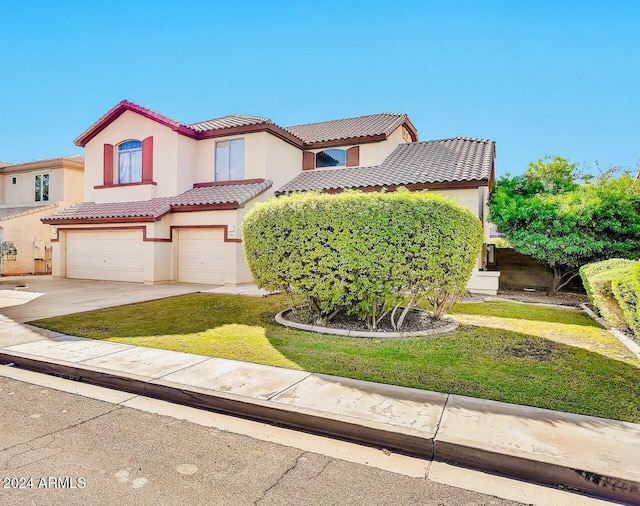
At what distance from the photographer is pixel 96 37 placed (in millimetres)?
15078

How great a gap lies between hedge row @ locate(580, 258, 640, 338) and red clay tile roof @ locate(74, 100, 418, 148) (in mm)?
11766

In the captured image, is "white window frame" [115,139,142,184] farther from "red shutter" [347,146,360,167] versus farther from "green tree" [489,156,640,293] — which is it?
"green tree" [489,156,640,293]

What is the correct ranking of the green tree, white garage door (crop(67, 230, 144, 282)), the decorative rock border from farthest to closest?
white garage door (crop(67, 230, 144, 282)) < the green tree < the decorative rock border

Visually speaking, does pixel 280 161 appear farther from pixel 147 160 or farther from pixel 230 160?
pixel 147 160

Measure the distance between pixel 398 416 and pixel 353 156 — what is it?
52.0 feet

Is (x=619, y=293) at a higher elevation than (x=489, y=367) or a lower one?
higher

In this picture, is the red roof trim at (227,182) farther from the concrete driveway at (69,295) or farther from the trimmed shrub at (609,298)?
the trimmed shrub at (609,298)

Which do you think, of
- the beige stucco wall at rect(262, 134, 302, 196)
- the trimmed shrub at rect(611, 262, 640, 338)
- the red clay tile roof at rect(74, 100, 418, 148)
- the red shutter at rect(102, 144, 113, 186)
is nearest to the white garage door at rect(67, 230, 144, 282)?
the red shutter at rect(102, 144, 113, 186)

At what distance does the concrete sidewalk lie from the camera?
3.10 metres

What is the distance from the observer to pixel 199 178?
58.0ft

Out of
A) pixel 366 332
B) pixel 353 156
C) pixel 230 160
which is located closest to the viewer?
pixel 366 332

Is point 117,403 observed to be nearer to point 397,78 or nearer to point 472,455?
point 472,455

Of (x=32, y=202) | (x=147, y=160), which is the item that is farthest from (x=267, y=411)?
(x=32, y=202)

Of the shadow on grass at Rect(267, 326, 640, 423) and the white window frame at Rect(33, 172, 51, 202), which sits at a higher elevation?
the white window frame at Rect(33, 172, 51, 202)
